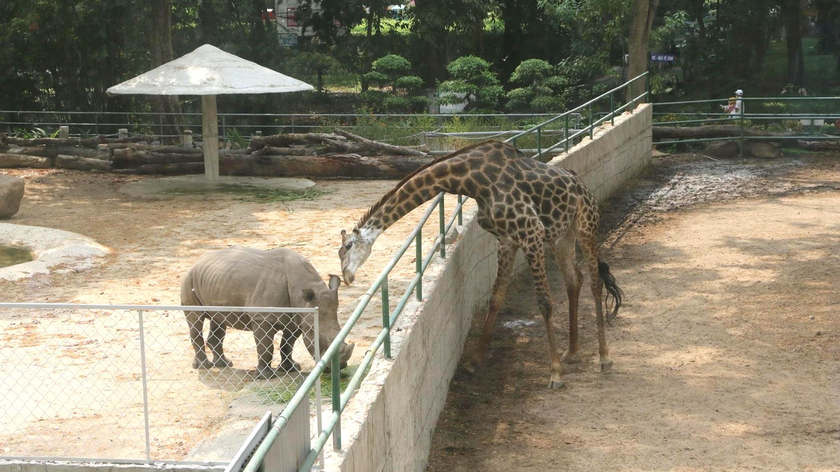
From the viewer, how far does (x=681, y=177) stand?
56.0 feet

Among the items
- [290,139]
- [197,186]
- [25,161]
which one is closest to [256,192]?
[197,186]

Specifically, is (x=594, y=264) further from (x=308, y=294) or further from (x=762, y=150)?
(x=762, y=150)

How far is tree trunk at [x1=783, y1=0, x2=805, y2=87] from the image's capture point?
26422 millimetres

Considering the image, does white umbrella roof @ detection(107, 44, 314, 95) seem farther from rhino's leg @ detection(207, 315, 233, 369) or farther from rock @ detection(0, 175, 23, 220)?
rhino's leg @ detection(207, 315, 233, 369)

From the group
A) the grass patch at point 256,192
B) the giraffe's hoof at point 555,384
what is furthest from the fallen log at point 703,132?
the giraffe's hoof at point 555,384

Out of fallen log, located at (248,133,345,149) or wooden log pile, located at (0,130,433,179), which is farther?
fallen log, located at (248,133,345,149)

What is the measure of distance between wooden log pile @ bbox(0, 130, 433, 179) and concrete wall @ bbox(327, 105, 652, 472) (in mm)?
5091

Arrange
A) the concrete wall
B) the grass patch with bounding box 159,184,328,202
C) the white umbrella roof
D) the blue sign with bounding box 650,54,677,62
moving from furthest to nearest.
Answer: the blue sign with bounding box 650,54,677,62, the grass patch with bounding box 159,184,328,202, the white umbrella roof, the concrete wall

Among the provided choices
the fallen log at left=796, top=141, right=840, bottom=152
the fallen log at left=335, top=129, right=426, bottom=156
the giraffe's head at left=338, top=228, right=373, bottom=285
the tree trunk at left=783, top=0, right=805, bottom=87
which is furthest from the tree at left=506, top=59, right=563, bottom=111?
the giraffe's head at left=338, top=228, right=373, bottom=285

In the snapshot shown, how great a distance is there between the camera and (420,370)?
6926mm

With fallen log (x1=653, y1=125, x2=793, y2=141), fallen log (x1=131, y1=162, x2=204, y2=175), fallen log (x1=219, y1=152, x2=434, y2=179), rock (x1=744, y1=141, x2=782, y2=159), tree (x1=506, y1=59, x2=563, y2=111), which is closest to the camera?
fallen log (x1=219, y1=152, x2=434, y2=179)

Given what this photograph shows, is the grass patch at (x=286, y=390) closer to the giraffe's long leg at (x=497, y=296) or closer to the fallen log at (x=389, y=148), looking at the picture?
the giraffe's long leg at (x=497, y=296)

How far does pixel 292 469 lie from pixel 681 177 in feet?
46.8

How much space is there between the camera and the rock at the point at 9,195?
1415 centimetres
